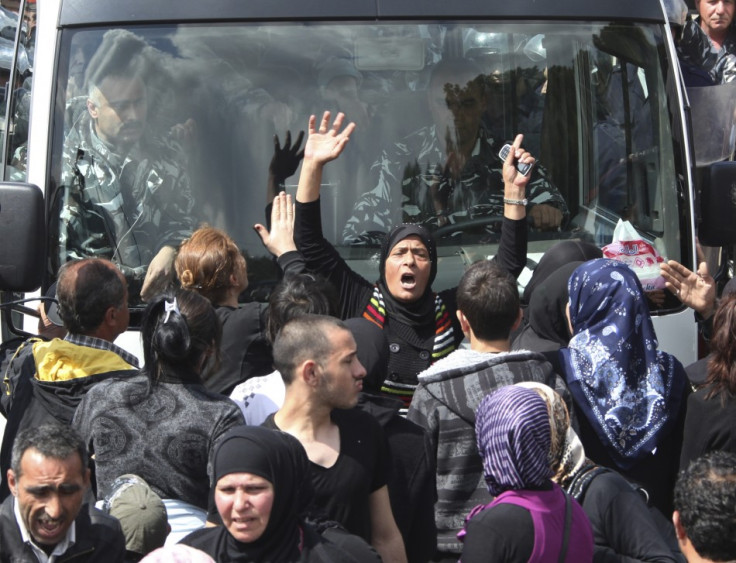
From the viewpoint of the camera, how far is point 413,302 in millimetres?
4996

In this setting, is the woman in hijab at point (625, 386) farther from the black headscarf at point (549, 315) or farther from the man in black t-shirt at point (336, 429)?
the man in black t-shirt at point (336, 429)

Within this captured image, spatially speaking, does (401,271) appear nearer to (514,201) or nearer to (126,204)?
(514,201)

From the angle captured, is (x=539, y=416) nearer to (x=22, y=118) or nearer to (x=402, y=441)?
(x=402, y=441)

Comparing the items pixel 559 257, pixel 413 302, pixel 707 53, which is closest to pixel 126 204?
pixel 413 302

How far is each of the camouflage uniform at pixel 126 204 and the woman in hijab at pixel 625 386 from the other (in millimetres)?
2043

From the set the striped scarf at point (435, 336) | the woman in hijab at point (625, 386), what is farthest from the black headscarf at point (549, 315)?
the woman in hijab at point (625, 386)

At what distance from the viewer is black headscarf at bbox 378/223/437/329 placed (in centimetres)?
500

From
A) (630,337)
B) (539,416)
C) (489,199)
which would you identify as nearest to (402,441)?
(539,416)

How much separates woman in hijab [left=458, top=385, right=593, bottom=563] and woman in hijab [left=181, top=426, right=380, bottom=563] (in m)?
0.37

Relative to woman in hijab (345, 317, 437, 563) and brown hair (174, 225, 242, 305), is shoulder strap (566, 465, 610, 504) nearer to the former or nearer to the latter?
woman in hijab (345, 317, 437, 563)

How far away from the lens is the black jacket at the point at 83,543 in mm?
3367

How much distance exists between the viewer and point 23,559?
11.0 feet

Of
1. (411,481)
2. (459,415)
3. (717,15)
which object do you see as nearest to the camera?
(411,481)

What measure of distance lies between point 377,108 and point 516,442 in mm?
2669
